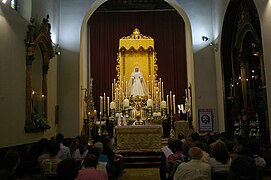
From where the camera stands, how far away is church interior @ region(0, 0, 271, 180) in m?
6.84

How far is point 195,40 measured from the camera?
10578 millimetres

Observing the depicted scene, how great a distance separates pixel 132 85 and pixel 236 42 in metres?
5.03

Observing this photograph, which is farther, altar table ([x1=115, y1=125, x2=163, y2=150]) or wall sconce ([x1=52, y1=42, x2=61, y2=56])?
wall sconce ([x1=52, y1=42, x2=61, y2=56])

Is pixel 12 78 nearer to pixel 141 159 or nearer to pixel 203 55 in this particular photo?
pixel 141 159

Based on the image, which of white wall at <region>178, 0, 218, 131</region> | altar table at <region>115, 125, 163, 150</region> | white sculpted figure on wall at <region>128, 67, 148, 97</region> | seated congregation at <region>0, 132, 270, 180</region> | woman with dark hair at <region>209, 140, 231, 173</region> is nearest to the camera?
seated congregation at <region>0, 132, 270, 180</region>

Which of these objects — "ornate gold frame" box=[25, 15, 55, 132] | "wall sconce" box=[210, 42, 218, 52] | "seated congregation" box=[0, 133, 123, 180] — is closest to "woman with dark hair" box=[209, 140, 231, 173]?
"seated congregation" box=[0, 133, 123, 180]

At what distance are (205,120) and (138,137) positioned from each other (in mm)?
2142

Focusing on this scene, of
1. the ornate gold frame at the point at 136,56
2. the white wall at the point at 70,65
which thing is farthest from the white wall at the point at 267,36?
the ornate gold frame at the point at 136,56

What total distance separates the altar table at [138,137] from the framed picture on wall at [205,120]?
1.35 metres

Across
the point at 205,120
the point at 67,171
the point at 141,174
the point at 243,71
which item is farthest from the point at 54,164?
the point at 205,120

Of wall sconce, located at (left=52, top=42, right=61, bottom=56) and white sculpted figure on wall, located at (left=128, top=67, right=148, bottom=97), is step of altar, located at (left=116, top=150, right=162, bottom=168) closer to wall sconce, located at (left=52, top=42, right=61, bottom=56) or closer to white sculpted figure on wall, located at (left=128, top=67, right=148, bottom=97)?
wall sconce, located at (left=52, top=42, right=61, bottom=56)

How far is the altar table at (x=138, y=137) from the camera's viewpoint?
9.55 metres

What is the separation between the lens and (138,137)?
31.5ft

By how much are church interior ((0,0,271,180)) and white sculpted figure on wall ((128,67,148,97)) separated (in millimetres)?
43
